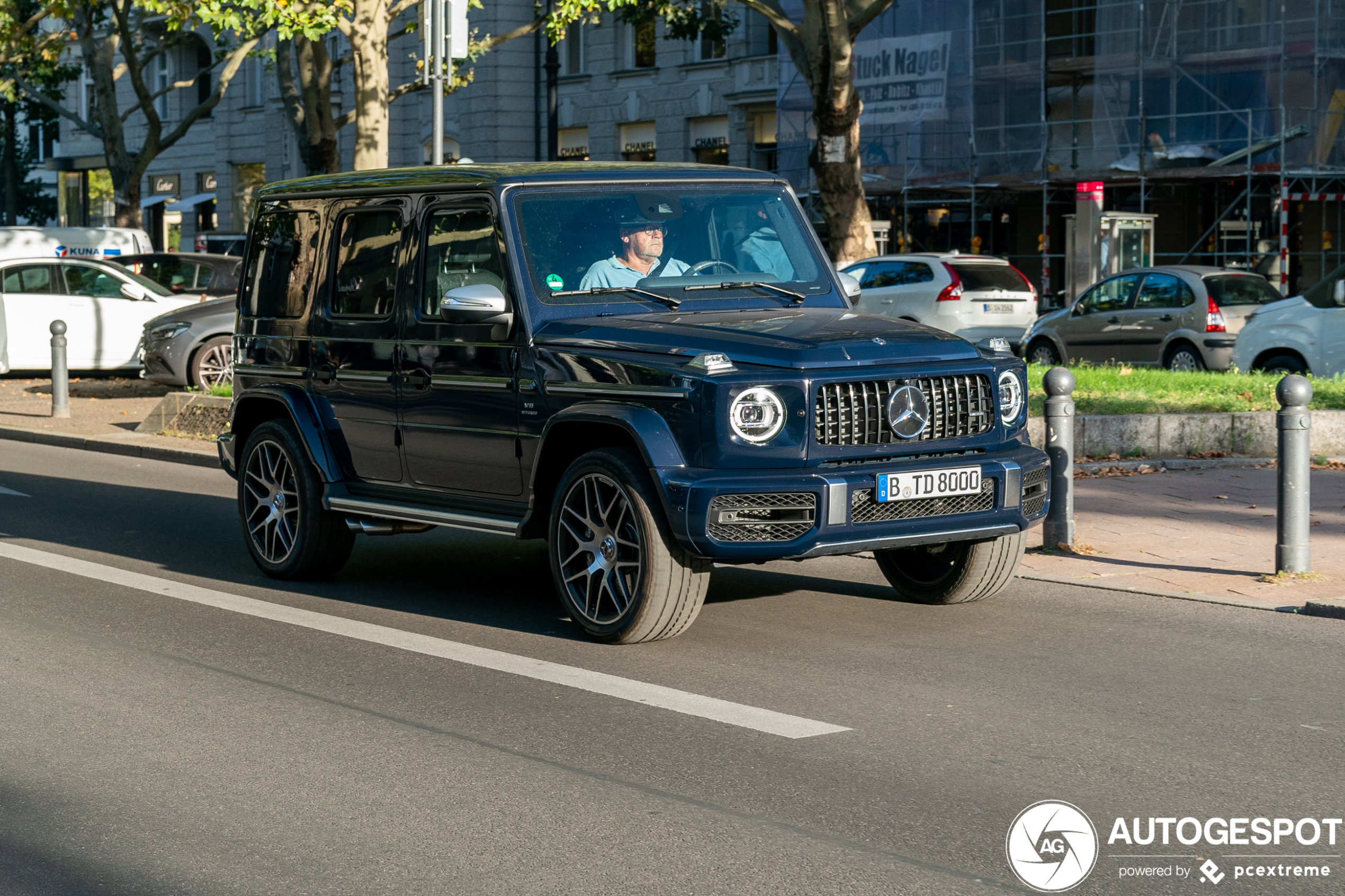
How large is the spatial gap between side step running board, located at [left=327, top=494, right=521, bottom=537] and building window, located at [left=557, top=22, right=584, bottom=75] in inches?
1437

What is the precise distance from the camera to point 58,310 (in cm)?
2242

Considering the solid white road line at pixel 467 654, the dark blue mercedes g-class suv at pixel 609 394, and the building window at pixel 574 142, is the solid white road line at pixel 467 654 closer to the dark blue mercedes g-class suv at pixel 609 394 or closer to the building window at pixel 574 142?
the dark blue mercedes g-class suv at pixel 609 394

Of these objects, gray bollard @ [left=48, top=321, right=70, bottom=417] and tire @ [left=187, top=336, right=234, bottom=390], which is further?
tire @ [left=187, top=336, right=234, bottom=390]

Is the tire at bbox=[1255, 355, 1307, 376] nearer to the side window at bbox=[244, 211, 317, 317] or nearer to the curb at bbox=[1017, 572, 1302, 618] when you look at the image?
the curb at bbox=[1017, 572, 1302, 618]

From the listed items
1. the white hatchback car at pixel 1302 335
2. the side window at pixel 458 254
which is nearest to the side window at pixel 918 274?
the white hatchback car at pixel 1302 335

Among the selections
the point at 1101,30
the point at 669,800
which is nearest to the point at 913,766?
the point at 669,800

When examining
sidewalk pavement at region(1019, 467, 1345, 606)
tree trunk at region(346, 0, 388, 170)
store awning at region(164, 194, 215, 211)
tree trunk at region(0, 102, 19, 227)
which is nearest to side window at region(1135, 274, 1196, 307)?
sidewalk pavement at region(1019, 467, 1345, 606)

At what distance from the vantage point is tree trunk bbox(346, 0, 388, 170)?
1894 cm

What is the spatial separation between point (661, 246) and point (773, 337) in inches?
45.8

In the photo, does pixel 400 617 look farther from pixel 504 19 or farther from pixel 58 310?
pixel 504 19

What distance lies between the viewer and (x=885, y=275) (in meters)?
25.3

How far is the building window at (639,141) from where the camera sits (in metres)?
41.9

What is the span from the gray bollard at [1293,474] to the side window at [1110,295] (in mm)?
13804

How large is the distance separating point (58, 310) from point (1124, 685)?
18802 millimetres
